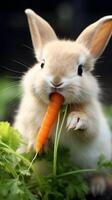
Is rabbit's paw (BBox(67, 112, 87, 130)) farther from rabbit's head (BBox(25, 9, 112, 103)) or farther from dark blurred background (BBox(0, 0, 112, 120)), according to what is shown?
dark blurred background (BBox(0, 0, 112, 120))

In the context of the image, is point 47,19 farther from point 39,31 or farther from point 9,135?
point 9,135

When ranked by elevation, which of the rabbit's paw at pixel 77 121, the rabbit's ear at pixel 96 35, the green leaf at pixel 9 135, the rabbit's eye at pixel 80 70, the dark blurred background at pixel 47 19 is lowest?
the green leaf at pixel 9 135

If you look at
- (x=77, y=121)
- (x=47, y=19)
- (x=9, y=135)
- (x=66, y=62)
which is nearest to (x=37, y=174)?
(x=9, y=135)

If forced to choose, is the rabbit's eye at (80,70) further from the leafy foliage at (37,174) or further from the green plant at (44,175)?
the leafy foliage at (37,174)

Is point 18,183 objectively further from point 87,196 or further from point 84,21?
point 84,21

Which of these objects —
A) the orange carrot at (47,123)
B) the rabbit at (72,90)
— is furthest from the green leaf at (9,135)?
the rabbit at (72,90)

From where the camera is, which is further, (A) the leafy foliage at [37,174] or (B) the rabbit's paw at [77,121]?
(B) the rabbit's paw at [77,121]

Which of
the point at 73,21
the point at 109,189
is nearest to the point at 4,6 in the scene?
the point at 73,21
